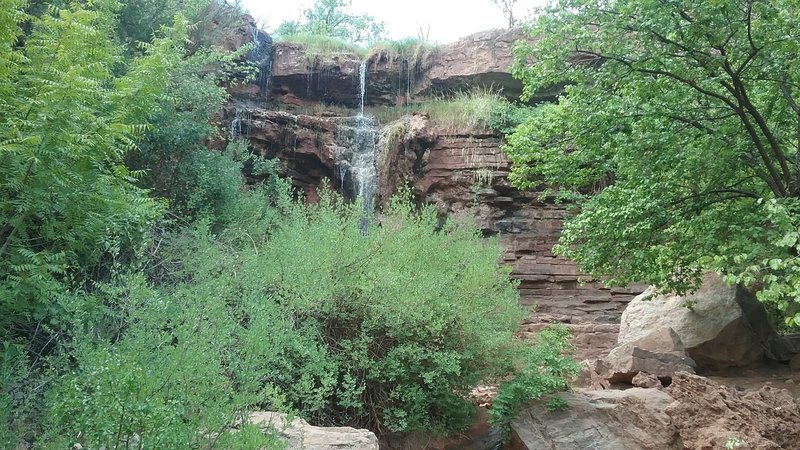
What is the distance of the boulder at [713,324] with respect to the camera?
10.1m

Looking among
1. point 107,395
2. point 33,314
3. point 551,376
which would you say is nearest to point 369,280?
point 551,376

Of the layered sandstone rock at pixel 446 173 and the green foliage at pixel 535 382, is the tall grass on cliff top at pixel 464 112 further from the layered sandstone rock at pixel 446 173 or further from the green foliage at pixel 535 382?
the green foliage at pixel 535 382

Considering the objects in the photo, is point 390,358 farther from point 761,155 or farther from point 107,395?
point 761,155

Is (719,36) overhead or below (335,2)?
below

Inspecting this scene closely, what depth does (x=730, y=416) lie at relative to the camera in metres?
6.63

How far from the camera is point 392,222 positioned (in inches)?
328

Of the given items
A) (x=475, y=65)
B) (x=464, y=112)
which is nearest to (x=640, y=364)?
(x=464, y=112)

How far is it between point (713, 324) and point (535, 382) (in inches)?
179

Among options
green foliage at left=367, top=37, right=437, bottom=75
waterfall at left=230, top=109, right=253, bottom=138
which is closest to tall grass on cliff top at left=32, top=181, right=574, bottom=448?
waterfall at left=230, top=109, right=253, bottom=138

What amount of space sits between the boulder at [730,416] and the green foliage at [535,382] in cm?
121

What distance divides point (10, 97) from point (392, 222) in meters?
4.52

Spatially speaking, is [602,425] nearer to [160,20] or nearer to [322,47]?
[160,20]

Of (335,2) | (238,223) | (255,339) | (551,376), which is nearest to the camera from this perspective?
(255,339)

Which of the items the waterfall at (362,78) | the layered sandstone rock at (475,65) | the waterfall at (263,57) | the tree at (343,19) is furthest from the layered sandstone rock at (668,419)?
the tree at (343,19)
